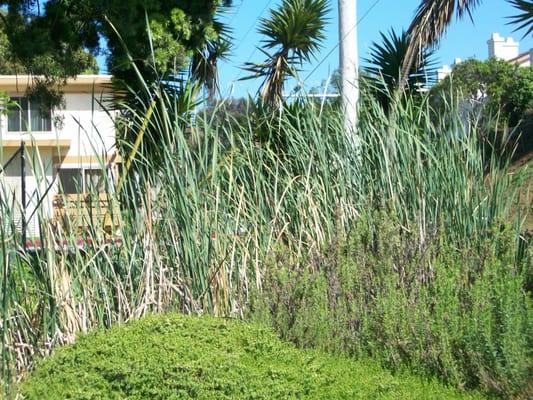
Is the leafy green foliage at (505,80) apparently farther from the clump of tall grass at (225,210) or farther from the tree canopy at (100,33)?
the clump of tall grass at (225,210)

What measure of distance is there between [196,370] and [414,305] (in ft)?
6.49

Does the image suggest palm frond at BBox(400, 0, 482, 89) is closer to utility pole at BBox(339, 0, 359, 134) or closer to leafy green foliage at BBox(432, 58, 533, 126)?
utility pole at BBox(339, 0, 359, 134)

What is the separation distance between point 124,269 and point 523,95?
119ft

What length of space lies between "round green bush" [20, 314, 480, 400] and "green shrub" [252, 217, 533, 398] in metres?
0.30

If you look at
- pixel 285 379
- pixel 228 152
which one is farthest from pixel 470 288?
pixel 228 152

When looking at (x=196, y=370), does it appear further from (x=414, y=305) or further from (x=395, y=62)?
(x=395, y=62)

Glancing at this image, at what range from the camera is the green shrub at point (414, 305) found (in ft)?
17.8

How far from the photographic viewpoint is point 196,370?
465 centimetres

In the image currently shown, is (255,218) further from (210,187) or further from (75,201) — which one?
(75,201)

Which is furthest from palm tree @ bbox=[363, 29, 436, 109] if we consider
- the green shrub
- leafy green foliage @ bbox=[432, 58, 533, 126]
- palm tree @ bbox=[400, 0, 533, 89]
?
leafy green foliage @ bbox=[432, 58, 533, 126]

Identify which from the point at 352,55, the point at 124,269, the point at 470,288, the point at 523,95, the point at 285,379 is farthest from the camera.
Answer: the point at 523,95

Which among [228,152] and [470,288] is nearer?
[470,288]

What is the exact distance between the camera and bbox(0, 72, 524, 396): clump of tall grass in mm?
5977

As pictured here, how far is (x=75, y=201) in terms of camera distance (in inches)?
256
